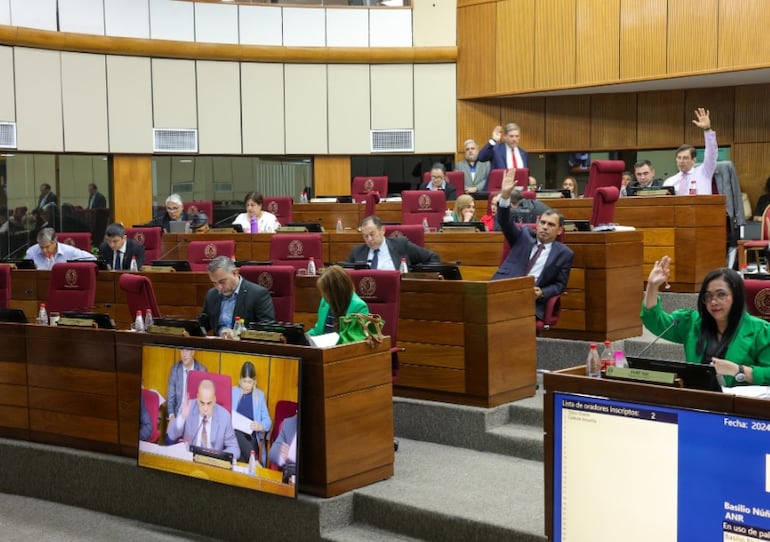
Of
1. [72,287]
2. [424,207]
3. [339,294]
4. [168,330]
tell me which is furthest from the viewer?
[424,207]

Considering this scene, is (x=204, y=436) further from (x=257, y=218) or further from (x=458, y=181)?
(x=458, y=181)

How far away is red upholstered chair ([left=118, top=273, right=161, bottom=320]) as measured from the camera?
5680 millimetres

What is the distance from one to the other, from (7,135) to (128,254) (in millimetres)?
4195

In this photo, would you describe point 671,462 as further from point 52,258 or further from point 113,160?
point 113,160

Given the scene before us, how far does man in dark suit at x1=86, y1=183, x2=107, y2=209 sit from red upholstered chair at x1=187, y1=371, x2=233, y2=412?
27.1 ft

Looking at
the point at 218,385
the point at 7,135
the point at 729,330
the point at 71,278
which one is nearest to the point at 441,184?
the point at 71,278

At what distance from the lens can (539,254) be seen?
20.2 feet

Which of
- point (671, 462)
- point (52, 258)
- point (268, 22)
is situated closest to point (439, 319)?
point (671, 462)

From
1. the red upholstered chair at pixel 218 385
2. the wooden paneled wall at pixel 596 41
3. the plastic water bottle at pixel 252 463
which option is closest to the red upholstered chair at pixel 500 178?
the wooden paneled wall at pixel 596 41

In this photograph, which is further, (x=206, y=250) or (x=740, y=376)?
(x=206, y=250)

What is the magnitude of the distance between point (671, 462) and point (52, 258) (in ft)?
22.7

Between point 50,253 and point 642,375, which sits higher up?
point 50,253

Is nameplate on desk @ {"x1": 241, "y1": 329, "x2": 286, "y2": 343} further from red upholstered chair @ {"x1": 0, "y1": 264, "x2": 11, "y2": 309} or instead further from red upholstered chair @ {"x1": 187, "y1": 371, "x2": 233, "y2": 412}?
red upholstered chair @ {"x1": 0, "y1": 264, "x2": 11, "y2": 309}

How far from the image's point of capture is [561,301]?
6.54 metres
